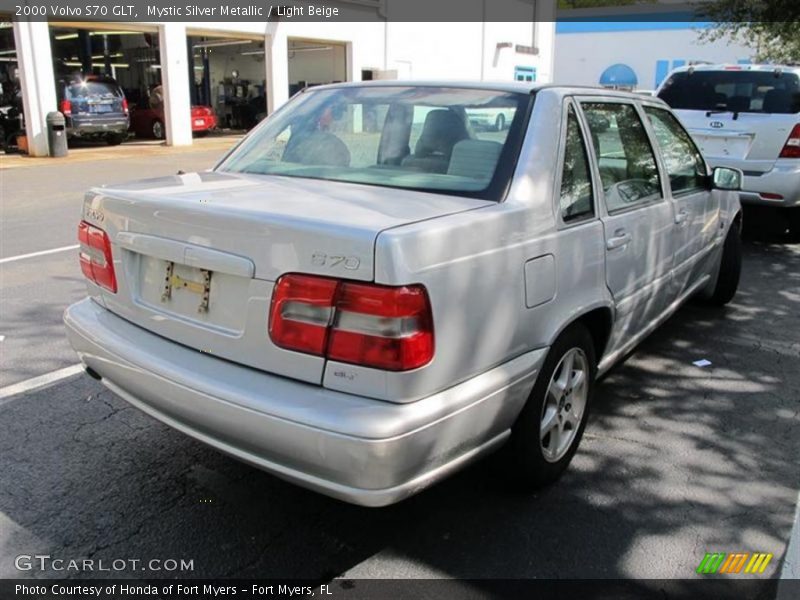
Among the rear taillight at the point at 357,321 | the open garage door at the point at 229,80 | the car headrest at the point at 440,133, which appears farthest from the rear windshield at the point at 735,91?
the open garage door at the point at 229,80

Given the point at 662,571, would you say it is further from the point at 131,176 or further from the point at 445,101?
the point at 131,176

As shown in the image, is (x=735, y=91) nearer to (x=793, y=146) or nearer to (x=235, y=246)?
(x=793, y=146)

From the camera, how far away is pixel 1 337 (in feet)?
16.0

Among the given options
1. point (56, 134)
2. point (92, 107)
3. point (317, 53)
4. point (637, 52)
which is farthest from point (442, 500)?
point (637, 52)

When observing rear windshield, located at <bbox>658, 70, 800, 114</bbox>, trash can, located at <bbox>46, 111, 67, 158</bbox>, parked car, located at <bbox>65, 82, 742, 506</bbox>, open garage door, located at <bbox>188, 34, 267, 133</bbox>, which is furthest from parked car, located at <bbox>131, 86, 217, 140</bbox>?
parked car, located at <bbox>65, 82, 742, 506</bbox>

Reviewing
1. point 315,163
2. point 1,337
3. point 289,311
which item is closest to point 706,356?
point 315,163

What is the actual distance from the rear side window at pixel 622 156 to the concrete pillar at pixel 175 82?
735 inches

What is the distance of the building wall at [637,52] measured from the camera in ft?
128

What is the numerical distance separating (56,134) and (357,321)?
17.6m

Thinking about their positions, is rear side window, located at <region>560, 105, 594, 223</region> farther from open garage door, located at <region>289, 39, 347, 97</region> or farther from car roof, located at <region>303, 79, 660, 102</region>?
open garage door, located at <region>289, 39, 347, 97</region>

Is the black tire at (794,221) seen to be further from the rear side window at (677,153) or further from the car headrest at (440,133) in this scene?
the car headrest at (440,133)

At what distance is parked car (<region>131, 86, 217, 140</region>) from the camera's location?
24578mm

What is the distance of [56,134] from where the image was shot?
1734cm

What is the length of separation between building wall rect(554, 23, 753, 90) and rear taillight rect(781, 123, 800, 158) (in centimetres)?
3396
